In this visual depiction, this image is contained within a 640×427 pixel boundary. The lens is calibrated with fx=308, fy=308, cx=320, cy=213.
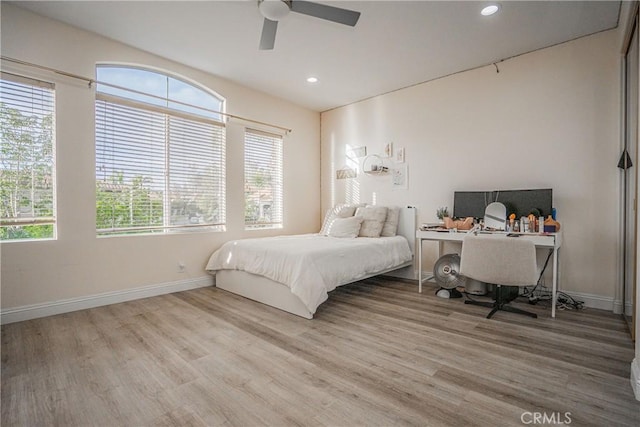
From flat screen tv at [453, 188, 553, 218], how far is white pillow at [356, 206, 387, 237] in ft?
3.11

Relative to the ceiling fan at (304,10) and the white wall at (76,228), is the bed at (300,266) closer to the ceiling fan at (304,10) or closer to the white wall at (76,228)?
the white wall at (76,228)

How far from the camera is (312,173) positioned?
5.48 meters

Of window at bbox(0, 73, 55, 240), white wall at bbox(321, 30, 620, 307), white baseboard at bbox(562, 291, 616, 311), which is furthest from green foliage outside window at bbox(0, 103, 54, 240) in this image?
white baseboard at bbox(562, 291, 616, 311)

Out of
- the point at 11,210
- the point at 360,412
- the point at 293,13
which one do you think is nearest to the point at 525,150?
the point at 293,13

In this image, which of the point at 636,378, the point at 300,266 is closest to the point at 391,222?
the point at 300,266

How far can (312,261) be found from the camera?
2922 mm

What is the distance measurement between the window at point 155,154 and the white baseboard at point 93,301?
2.15ft

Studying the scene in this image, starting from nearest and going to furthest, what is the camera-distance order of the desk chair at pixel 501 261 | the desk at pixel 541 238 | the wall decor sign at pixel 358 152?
the desk chair at pixel 501 261 → the desk at pixel 541 238 → the wall decor sign at pixel 358 152

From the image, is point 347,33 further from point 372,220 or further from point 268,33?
point 372,220

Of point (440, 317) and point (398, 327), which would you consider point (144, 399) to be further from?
point (440, 317)

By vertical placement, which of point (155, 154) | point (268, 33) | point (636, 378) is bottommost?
point (636, 378)

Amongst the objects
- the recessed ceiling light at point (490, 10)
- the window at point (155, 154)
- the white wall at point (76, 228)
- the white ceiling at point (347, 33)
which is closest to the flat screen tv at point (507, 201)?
the white ceiling at point (347, 33)

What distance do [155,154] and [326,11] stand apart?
246cm

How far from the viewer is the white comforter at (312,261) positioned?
2854mm
